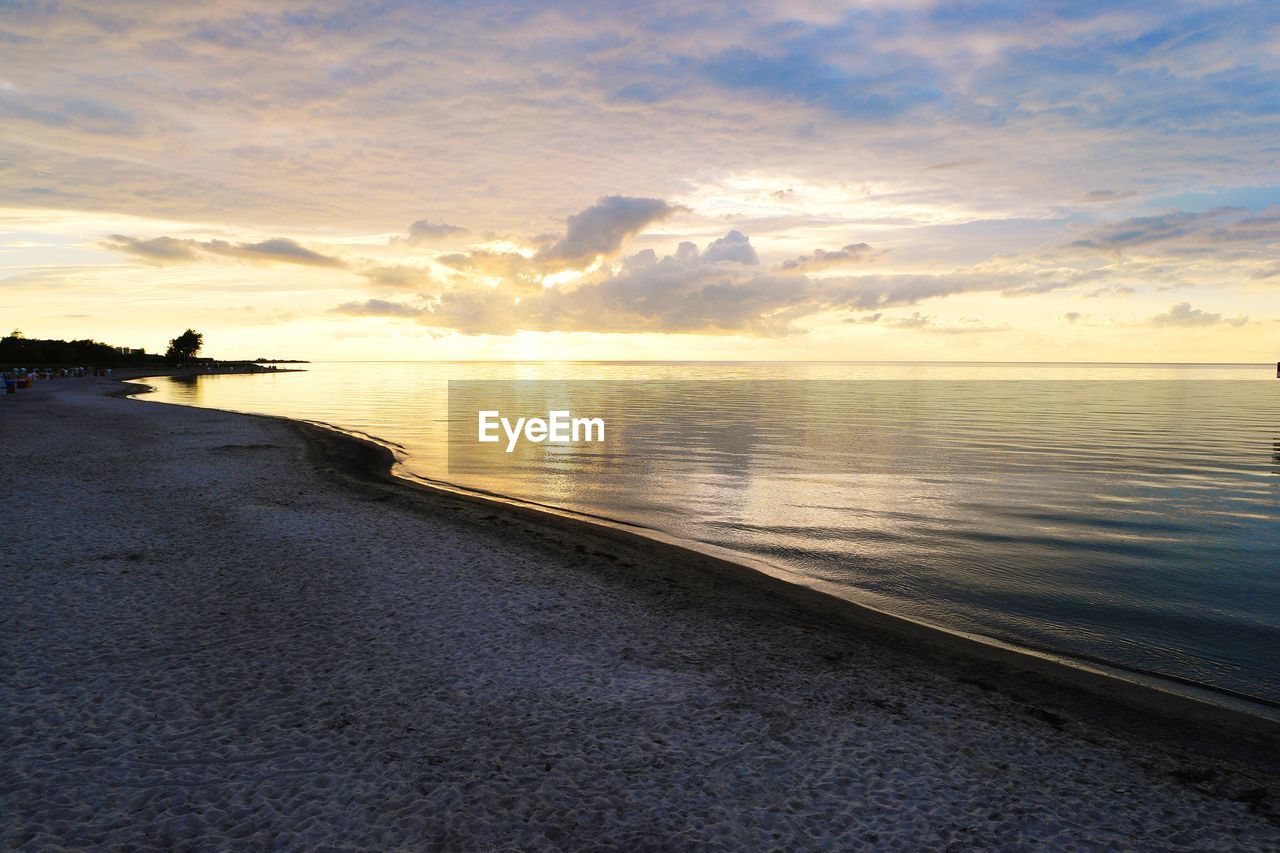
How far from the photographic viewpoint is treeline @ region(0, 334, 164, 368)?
14790 cm

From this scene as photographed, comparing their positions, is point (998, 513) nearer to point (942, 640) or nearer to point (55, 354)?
point (942, 640)

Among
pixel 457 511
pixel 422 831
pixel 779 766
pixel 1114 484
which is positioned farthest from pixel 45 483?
pixel 1114 484

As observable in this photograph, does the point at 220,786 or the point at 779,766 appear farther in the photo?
the point at 779,766

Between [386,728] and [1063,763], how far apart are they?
8001 millimetres

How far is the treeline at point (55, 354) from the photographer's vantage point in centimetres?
14790

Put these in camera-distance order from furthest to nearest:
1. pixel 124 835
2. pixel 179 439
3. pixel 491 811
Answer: pixel 179 439, pixel 491 811, pixel 124 835

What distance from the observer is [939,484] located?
29.1 meters

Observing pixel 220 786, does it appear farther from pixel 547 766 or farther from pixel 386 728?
pixel 547 766

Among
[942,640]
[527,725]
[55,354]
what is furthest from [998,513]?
[55,354]

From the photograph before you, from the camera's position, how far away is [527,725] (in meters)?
8.48

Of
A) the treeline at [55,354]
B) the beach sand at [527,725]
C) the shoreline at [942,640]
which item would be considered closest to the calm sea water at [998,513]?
the shoreline at [942,640]

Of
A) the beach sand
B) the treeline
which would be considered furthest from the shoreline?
the treeline

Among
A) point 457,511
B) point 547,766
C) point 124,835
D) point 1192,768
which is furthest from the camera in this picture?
point 457,511

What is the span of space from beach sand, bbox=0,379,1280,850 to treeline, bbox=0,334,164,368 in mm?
164754
